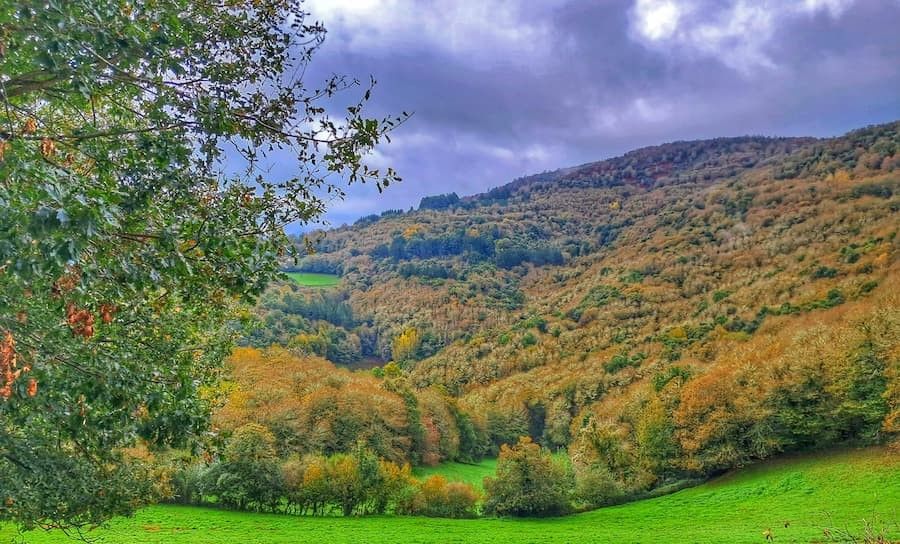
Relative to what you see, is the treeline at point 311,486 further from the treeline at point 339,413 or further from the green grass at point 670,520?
the treeline at point 339,413

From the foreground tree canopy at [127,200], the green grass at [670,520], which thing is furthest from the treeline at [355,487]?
the foreground tree canopy at [127,200]

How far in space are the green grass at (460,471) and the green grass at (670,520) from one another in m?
16.0

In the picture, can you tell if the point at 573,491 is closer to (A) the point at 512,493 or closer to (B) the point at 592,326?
(A) the point at 512,493

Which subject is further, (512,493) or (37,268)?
(512,493)

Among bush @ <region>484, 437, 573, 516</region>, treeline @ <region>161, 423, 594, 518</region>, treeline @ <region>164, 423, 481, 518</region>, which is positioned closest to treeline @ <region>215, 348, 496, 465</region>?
treeline @ <region>164, 423, 481, 518</region>

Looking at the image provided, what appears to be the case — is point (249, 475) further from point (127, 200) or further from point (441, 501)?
point (127, 200)

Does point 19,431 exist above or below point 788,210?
below

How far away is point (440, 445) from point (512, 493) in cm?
2096

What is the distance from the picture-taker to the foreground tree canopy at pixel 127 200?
376 cm

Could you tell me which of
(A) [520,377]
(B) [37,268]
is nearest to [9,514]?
(B) [37,268]

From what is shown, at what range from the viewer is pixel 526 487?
4381 cm

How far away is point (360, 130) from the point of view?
20.6 ft

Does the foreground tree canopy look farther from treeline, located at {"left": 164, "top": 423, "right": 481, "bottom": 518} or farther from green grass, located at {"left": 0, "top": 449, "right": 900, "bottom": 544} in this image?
treeline, located at {"left": 164, "top": 423, "right": 481, "bottom": 518}

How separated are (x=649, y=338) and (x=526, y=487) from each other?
5091 cm
